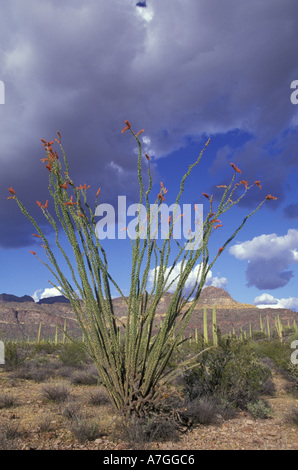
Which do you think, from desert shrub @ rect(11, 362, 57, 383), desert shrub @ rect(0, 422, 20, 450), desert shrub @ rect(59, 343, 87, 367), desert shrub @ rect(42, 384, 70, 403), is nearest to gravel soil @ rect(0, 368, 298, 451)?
desert shrub @ rect(0, 422, 20, 450)

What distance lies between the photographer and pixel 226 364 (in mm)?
8391

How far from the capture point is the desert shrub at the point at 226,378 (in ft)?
27.0

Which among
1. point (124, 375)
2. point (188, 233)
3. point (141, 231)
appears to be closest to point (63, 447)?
point (124, 375)

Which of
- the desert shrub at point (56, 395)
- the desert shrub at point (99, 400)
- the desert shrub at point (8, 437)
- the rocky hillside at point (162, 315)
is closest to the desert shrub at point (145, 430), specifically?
the desert shrub at point (8, 437)

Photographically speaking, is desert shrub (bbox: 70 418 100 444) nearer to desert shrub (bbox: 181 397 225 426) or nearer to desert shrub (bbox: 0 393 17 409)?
desert shrub (bbox: 181 397 225 426)

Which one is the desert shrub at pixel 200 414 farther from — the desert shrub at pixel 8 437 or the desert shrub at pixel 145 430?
the desert shrub at pixel 8 437

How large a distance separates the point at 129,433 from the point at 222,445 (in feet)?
4.86

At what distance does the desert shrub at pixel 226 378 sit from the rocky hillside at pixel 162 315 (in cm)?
4400

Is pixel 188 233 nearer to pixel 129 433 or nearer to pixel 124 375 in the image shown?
pixel 124 375

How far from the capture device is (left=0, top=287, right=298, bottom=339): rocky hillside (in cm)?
6462

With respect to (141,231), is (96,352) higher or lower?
lower

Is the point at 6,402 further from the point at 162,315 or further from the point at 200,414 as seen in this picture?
the point at 162,315
